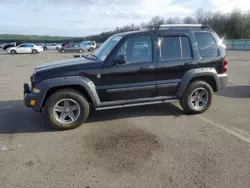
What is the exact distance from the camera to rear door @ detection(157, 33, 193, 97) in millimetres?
4805

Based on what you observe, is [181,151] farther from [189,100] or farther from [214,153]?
[189,100]

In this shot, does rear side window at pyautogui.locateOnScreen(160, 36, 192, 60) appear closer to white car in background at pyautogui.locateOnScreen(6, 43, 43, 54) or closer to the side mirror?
the side mirror

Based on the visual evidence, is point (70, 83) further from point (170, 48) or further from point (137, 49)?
point (170, 48)

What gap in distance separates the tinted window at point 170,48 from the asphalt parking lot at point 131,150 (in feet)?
4.62

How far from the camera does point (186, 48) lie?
196 inches

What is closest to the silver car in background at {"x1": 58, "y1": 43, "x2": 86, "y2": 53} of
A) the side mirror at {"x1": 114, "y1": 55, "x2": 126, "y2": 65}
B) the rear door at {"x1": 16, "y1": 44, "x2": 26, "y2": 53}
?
the rear door at {"x1": 16, "y1": 44, "x2": 26, "y2": 53}

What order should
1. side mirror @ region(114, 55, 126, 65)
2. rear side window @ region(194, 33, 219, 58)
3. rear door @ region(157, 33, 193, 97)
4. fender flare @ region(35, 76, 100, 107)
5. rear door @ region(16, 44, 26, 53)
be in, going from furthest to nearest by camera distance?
1. rear door @ region(16, 44, 26, 53)
2. rear side window @ region(194, 33, 219, 58)
3. rear door @ region(157, 33, 193, 97)
4. side mirror @ region(114, 55, 126, 65)
5. fender flare @ region(35, 76, 100, 107)

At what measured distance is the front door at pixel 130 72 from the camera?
452cm

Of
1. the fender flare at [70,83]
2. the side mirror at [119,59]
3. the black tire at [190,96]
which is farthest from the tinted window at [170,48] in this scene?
the fender flare at [70,83]

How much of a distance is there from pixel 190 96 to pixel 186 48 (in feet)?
3.65

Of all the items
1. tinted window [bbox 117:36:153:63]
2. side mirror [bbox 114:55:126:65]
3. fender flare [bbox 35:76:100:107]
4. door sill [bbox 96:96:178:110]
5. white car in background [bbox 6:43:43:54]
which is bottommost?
door sill [bbox 96:96:178:110]

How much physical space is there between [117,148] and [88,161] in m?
0.60

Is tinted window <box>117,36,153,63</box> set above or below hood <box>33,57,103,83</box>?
above

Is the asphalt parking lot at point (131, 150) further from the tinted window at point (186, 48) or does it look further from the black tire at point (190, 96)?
the tinted window at point (186, 48)
